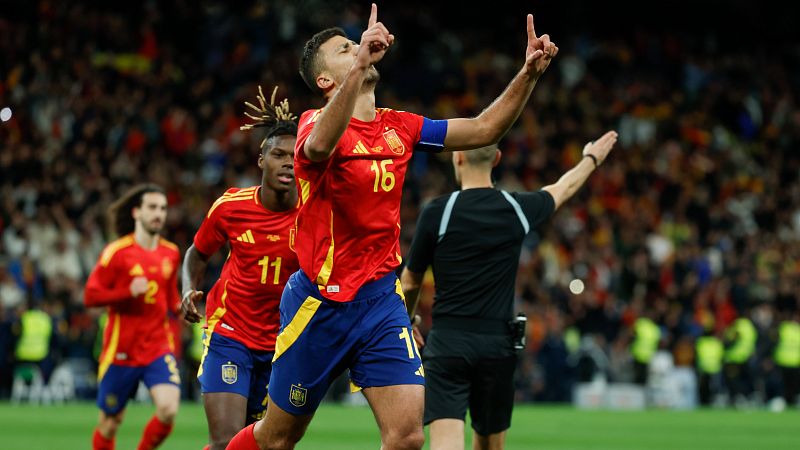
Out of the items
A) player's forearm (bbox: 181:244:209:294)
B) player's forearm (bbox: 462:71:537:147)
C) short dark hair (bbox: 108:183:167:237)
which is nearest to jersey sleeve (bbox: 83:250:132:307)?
short dark hair (bbox: 108:183:167:237)

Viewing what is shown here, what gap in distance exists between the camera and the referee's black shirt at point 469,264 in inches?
311

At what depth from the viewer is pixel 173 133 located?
981 inches

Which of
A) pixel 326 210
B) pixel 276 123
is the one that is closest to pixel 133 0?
pixel 276 123

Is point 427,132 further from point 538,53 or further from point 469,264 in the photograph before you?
point 469,264

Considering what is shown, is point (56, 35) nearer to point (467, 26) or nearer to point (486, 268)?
point (467, 26)

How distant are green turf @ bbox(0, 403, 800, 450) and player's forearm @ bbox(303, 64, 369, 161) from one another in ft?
27.0

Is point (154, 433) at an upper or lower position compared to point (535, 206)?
lower

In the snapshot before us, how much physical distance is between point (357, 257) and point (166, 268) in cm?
576

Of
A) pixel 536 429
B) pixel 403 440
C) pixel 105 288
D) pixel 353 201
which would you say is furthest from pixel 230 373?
pixel 536 429

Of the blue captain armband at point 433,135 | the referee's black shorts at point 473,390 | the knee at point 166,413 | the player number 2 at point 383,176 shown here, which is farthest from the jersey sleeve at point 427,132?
the knee at point 166,413

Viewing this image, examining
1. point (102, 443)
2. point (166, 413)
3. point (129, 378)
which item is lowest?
point (102, 443)

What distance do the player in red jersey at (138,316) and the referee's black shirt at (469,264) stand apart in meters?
3.72

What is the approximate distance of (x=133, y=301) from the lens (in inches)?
455

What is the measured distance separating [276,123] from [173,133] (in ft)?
55.9
